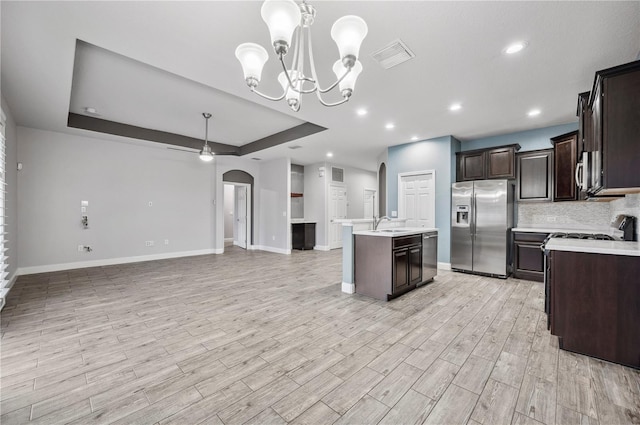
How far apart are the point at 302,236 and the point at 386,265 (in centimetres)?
499

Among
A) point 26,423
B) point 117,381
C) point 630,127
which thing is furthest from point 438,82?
point 26,423

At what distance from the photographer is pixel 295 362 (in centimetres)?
209

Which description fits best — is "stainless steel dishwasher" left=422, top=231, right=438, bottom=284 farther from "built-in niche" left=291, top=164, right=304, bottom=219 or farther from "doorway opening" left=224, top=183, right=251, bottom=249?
"doorway opening" left=224, top=183, right=251, bottom=249

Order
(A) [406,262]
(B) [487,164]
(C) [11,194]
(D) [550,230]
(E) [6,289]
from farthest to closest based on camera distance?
(B) [487,164]
(D) [550,230]
(C) [11,194]
(A) [406,262]
(E) [6,289]

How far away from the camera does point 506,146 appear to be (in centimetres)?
492

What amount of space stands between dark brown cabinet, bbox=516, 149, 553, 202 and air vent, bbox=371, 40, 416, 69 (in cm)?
370

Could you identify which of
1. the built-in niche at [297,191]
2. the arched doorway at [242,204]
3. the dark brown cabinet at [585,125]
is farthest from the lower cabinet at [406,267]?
the arched doorway at [242,204]

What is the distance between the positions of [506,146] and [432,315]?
3749 millimetres

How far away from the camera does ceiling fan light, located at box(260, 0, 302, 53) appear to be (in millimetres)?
1529

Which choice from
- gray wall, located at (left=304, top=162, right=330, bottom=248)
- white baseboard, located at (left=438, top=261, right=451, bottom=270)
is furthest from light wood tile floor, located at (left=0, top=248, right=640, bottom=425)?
gray wall, located at (left=304, top=162, right=330, bottom=248)

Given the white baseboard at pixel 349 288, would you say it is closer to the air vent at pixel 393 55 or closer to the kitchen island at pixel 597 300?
the kitchen island at pixel 597 300

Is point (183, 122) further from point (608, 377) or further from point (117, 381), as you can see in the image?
point (608, 377)

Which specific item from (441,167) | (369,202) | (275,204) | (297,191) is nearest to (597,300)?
(441,167)

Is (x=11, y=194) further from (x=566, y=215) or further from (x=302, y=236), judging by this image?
(x=566, y=215)
